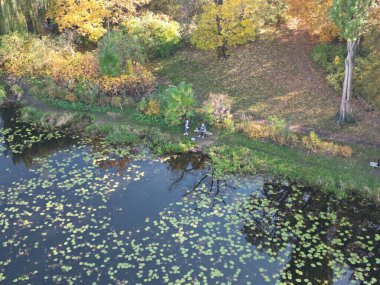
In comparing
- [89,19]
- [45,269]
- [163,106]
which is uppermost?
[89,19]

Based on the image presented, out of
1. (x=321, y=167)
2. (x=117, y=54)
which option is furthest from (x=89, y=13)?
(x=321, y=167)

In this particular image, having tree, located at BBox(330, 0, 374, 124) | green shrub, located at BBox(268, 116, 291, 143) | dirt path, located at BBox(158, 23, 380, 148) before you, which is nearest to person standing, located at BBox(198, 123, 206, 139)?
dirt path, located at BBox(158, 23, 380, 148)

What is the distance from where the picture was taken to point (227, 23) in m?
29.4

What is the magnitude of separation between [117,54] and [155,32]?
6.14 metres

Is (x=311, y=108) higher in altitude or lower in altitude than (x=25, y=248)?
higher

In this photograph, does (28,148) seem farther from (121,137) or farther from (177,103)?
(177,103)

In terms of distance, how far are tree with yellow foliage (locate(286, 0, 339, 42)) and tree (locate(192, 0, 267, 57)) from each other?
8.62 feet

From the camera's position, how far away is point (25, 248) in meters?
15.5

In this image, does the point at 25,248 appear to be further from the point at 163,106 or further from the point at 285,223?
the point at 163,106

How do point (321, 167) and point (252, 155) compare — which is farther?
point (252, 155)

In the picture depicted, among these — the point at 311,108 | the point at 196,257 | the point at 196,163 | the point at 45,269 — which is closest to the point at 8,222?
the point at 45,269

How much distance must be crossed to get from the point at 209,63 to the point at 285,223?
650 inches

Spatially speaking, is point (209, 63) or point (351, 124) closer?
point (351, 124)

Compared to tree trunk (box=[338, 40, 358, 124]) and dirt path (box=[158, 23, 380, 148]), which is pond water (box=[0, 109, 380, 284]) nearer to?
dirt path (box=[158, 23, 380, 148])
